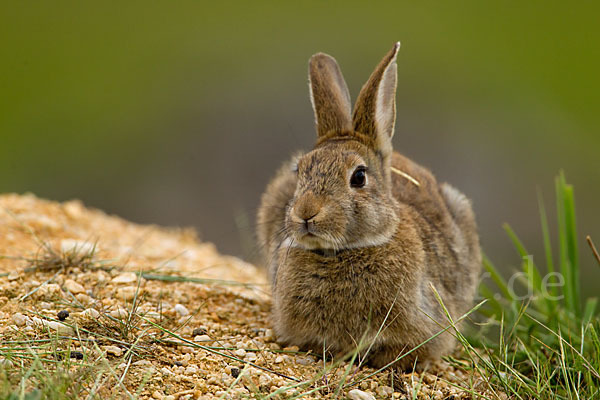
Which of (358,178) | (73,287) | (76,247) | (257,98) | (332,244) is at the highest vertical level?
(257,98)

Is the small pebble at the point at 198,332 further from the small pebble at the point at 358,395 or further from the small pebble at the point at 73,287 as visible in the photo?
the small pebble at the point at 358,395

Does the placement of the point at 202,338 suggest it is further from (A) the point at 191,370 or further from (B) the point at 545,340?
(B) the point at 545,340

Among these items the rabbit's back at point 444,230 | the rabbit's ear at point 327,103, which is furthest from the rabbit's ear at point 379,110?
the rabbit's back at point 444,230

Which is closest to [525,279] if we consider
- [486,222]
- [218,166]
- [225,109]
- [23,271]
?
[23,271]

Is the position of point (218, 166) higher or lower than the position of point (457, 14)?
lower

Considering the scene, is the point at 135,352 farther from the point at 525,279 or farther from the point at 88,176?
the point at 88,176

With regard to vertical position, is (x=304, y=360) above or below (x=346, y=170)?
below

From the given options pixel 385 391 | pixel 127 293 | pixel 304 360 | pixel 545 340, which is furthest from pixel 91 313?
pixel 545 340

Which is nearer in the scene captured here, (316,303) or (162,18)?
(316,303)
